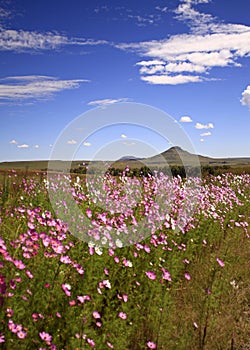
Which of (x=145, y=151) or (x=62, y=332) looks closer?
(x=62, y=332)

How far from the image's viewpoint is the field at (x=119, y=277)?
3029 millimetres

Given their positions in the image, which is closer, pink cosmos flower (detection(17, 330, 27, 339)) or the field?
pink cosmos flower (detection(17, 330, 27, 339))

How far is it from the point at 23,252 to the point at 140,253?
Answer: 5.50 feet

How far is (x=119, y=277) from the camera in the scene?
14.3 ft

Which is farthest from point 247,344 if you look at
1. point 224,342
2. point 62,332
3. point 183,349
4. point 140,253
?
point 62,332

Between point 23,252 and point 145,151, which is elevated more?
point 145,151

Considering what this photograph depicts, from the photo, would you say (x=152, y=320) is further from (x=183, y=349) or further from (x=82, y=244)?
(x=82, y=244)

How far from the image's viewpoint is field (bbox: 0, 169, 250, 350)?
3.03 metres

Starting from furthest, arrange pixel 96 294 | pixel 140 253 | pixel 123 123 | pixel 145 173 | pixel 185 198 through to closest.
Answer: pixel 145 173, pixel 185 198, pixel 123 123, pixel 140 253, pixel 96 294

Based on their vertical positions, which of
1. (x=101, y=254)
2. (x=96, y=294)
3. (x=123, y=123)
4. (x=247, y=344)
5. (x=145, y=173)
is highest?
(x=123, y=123)

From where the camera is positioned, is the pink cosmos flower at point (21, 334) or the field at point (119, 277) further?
the field at point (119, 277)

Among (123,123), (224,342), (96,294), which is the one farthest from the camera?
(123,123)

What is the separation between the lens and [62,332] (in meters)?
3.26

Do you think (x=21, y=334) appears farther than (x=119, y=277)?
No
